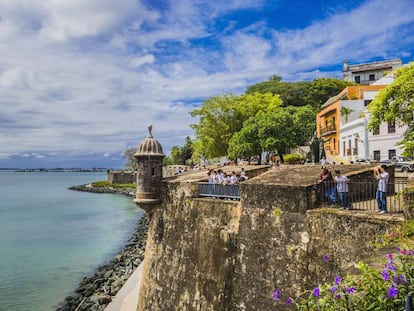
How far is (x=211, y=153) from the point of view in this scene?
3534cm

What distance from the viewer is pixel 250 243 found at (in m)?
10.2

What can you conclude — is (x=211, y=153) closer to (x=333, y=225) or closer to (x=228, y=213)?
(x=228, y=213)

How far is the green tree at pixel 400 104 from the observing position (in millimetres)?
12367

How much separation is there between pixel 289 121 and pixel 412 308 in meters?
19.9

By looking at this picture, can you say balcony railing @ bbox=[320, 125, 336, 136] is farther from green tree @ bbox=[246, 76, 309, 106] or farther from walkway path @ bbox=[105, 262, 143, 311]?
walkway path @ bbox=[105, 262, 143, 311]

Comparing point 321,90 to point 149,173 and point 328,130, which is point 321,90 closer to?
point 328,130

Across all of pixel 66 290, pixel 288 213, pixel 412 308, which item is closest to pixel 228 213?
pixel 288 213

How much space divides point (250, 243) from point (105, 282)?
14813 mm

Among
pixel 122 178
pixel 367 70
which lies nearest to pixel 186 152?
pixel 122 178

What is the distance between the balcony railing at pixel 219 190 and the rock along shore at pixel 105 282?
9729 mm

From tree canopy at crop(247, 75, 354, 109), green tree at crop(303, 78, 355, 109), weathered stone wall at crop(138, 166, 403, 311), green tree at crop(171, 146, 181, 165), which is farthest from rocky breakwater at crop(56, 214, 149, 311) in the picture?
green tree at crop(171, 146, 181, 165)

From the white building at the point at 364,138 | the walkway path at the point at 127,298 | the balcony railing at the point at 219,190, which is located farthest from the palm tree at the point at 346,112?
the balcony railing at the point at 219,190

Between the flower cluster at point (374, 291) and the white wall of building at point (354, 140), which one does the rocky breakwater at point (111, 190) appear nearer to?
the white wall of building at point (354, 140)

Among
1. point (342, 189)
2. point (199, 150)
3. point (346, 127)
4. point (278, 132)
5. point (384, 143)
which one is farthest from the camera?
point (199, 150)
